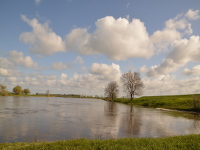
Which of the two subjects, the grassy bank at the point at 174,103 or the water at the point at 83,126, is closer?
the water at the point at 83,126

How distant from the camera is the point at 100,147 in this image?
29.1 feet

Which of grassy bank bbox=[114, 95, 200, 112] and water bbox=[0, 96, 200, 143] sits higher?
grassy bank bbox=[114, 95, 200, 112]

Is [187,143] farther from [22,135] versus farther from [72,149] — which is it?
[22,135]

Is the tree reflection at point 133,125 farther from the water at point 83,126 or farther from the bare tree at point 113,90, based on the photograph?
the bare tree at point 113,90

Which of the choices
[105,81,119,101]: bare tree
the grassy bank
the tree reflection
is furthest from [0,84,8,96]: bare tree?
the tree reflection

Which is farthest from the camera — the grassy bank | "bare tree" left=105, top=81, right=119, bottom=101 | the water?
"bare tree" left=105, top=81, right=119, bottom=101

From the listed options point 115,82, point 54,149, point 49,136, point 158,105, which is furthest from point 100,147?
point 115,82

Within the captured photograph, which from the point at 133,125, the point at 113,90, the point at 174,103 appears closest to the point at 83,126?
the point at 133,125

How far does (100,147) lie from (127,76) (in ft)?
229

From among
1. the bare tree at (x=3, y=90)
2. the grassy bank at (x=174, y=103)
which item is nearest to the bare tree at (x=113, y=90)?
the grassy bank at (x=174, y=103)

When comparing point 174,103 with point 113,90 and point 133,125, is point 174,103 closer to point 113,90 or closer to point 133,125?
point 133,125

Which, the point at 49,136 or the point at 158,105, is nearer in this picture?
the point at 49,136

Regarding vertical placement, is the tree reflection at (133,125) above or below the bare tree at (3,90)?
below

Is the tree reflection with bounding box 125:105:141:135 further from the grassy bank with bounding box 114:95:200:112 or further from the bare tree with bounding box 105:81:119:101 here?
the bare tree with bounding box 105:81:119:101
